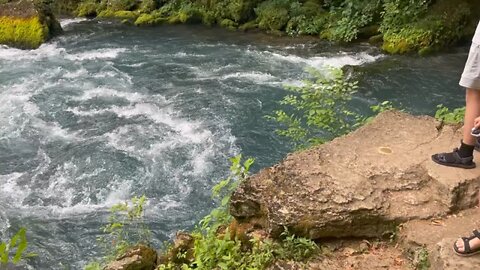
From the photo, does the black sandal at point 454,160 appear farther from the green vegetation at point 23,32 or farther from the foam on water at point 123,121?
the green vegetation at point 23,32

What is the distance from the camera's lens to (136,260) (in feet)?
15.2

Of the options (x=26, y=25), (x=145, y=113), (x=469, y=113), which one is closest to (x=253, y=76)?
(x=145, y=113)

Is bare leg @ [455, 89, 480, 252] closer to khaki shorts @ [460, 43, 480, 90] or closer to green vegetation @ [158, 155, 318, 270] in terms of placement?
khaki shorts @ [460, 43, 480, 90]

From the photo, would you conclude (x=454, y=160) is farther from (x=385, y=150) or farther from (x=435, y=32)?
(x=435, y=32)

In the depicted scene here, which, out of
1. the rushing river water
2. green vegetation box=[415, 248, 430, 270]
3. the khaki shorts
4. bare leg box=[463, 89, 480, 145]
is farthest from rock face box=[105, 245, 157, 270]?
the khaki shorts

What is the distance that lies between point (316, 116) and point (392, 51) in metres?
8.09

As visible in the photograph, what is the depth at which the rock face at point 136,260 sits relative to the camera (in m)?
4.58

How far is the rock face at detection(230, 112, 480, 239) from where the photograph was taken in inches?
148

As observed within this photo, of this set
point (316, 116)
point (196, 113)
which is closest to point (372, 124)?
point (316, 116)

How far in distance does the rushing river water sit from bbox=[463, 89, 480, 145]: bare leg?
373 centimetres

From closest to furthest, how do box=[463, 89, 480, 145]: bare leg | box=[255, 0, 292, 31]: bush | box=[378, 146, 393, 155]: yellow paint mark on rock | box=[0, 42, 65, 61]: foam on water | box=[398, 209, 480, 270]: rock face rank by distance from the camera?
box=[398, 209, 480, 270]: rock face
box=[463, 89, 480, 145]: bare leg
box=[378, 146, 393, 155]: yellow paint mark on rock
box=[0, 42, 65, 61]: foam on water
box=[255, 0, 292, 31]: bush

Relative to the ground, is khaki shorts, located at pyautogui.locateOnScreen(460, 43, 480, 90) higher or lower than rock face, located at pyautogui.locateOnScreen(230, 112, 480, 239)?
higher

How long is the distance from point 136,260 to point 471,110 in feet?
9.70

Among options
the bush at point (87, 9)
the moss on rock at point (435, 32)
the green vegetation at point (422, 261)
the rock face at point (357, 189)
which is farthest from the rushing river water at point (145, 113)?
the green vegetation at point (422, 261)
